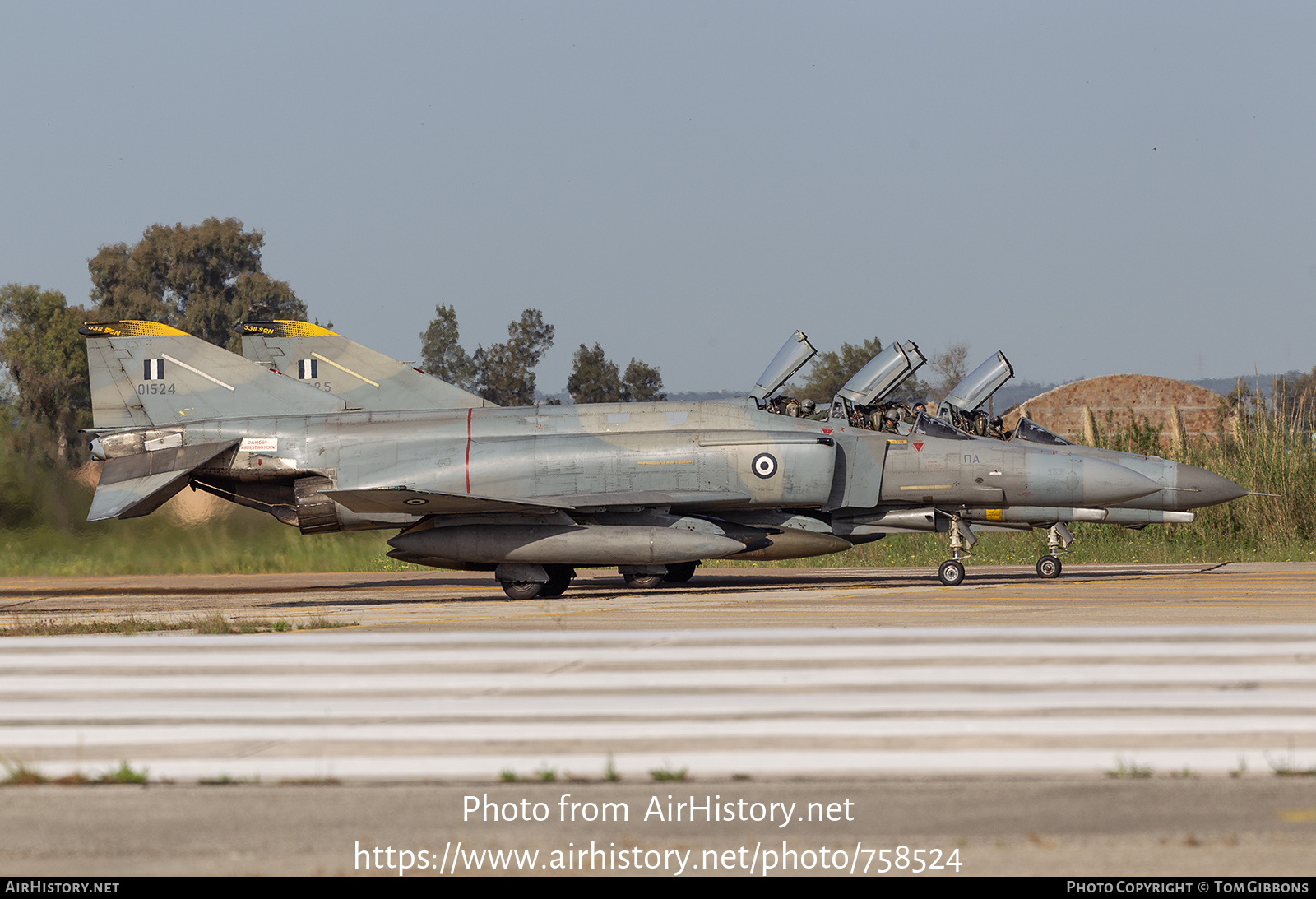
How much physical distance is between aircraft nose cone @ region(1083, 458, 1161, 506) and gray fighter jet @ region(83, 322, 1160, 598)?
25mm

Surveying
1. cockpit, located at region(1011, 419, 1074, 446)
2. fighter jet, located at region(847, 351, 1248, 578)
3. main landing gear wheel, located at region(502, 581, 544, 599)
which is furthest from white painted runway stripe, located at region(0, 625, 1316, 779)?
cockpit, located at region(1011, 419, 1074, 446)

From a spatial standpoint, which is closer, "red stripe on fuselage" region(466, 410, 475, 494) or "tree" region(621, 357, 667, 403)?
"red stripe on fuselage" region(466, 410, 475, 494)

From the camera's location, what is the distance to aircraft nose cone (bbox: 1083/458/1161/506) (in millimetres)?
16453

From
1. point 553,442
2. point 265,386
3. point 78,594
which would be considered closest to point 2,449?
point 78,594

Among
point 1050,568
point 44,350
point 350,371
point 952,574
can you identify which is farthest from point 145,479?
point 44,350

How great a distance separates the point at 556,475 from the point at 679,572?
9.11 feet

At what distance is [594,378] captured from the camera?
196ft

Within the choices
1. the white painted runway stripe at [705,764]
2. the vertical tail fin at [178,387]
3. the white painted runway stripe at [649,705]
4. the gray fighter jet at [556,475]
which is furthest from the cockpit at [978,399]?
the white painted runway stripe at [705,764]

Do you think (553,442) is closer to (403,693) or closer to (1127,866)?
(403,693)

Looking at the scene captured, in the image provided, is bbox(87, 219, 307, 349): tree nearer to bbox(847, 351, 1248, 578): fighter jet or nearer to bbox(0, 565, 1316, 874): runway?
bbox(847, 351, 1248, 578): fighter jet

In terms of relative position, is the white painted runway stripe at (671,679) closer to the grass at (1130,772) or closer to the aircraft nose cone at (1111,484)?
the grass at (1130,772)

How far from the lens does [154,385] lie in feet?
58.6

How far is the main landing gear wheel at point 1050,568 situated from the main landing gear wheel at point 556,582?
672 centimetres

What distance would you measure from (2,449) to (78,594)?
5107 millimetres
